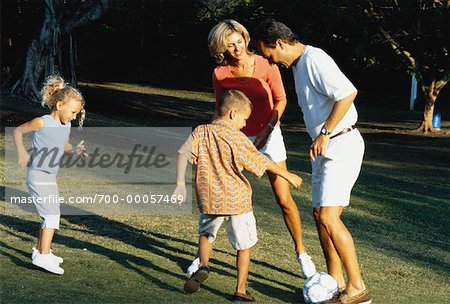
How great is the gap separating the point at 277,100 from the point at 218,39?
2.99 feet

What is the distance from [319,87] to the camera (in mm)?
6555

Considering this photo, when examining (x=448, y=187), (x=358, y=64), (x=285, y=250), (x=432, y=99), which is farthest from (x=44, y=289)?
A: (x=358, y=64)

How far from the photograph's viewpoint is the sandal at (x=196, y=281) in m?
6.63

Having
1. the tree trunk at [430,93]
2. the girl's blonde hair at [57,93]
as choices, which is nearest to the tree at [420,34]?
the tree trunk at [430,93]

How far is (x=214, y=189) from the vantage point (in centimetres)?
672

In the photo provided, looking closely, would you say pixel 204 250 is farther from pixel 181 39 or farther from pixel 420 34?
pixel 181 39

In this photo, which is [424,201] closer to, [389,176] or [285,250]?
[389,176]

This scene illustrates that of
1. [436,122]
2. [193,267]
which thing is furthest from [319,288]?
[436,122]

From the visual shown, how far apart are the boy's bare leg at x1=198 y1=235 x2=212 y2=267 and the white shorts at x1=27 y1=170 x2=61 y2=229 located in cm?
135

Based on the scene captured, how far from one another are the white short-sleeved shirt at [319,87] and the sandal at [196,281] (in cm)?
131

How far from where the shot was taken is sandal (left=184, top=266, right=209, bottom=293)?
6.63m

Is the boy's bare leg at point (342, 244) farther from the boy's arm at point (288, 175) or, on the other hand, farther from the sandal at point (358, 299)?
the boy's arm at point (288, 175)

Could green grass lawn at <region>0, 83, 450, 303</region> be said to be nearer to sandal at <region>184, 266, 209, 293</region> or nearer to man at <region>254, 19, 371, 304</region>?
sandal at <region>184, 266, 209, 293</region>

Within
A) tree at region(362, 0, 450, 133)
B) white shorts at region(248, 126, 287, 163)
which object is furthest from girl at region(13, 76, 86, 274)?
tree at region(362, 0, 450, 133)
